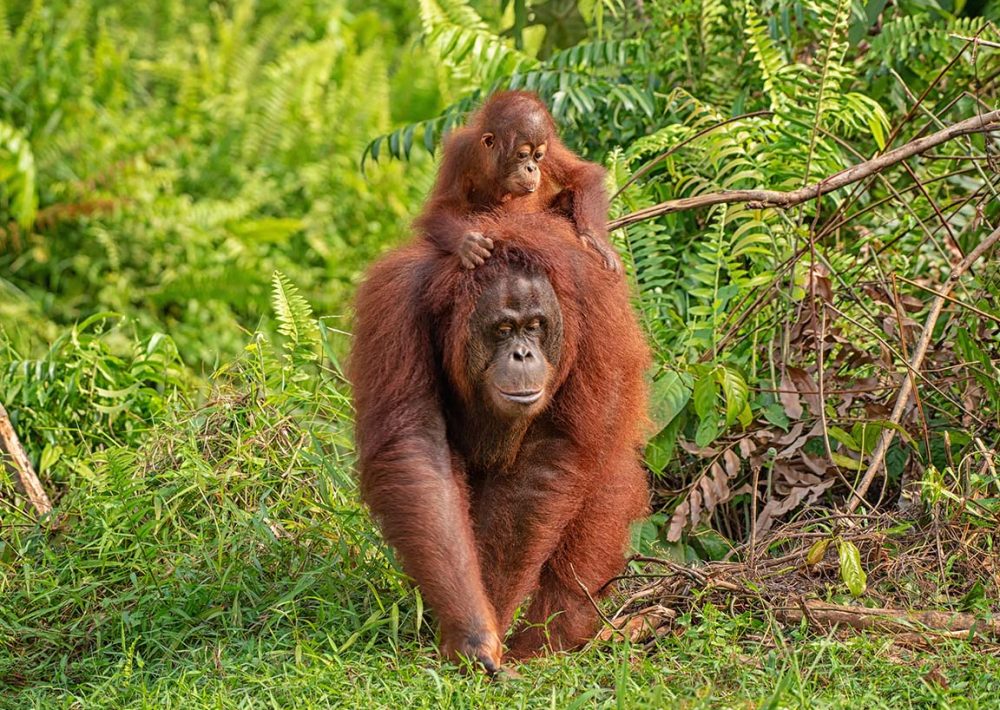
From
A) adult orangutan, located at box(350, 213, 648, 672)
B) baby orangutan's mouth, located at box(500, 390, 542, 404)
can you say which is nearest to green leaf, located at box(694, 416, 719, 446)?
adult orangutan, located at box(350, 213, 648, 672)

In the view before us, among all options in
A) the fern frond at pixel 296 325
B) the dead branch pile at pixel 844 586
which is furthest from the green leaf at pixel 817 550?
the fern frond at pixel 296 325

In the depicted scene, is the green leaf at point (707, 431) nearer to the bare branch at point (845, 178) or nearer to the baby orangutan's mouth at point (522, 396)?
the bare branch at point (845, 178)

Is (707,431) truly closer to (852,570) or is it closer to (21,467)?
(852,570)

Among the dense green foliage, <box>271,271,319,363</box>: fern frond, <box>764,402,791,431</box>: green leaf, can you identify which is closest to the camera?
the dense green foliage

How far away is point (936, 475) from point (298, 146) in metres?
6.35

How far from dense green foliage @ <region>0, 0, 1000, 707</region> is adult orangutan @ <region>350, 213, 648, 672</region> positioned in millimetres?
243

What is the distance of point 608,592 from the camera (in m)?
4.23

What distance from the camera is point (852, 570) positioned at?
391cm

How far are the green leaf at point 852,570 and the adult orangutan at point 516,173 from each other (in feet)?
3.71

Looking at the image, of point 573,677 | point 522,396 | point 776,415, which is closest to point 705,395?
point 776,415

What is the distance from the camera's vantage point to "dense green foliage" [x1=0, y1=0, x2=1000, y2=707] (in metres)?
3.75

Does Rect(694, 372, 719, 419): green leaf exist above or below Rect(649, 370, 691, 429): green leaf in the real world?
above

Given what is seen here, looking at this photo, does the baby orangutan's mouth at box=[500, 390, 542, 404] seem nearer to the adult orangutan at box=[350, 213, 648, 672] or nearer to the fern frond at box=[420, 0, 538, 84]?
the adult orangutan at box=[350, 213, 648, 672]

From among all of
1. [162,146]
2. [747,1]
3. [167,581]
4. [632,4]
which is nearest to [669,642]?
[167,581]
